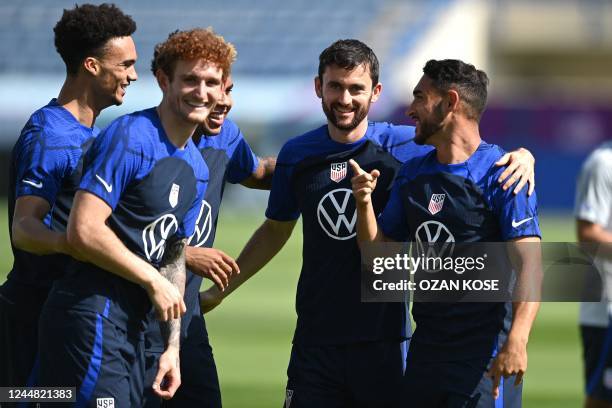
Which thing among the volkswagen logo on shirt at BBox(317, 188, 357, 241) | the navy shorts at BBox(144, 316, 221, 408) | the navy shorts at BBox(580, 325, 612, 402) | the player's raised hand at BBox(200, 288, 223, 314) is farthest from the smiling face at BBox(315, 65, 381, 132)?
the navy shorts at BBox(580, 325, 612, 402)

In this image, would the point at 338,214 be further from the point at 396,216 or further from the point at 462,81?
the point at 462,81

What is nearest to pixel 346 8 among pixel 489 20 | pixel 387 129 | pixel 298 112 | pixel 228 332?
pixel 489 20

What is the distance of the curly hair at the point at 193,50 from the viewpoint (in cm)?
452

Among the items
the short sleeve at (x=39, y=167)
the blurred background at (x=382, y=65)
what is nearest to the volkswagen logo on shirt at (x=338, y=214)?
the short sleeve at (x=39, y=167)

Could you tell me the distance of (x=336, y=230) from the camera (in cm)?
529

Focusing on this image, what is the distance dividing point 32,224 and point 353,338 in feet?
5.51

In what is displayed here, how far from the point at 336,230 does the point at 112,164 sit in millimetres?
1404

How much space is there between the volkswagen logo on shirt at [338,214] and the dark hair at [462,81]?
769mm

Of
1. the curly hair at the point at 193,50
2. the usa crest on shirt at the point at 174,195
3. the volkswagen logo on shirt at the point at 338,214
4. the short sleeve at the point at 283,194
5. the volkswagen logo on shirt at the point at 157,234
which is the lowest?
the volkswagen logo on shirt at the point at 157,234

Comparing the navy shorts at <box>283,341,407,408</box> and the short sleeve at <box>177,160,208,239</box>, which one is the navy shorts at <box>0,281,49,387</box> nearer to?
the short sleeve at <box>177,160,208,239</box>

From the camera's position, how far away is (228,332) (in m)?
11.6

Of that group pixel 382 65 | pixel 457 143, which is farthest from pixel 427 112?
pixel 382 65

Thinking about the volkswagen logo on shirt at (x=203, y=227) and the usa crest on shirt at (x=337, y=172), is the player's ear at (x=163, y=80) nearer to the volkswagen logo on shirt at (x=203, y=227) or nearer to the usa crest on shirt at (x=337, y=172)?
the volkswagen logo on shirt at (x=203, y=227)

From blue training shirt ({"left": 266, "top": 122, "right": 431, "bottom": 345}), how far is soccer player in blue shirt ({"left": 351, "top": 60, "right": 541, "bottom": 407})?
0.28 metres
